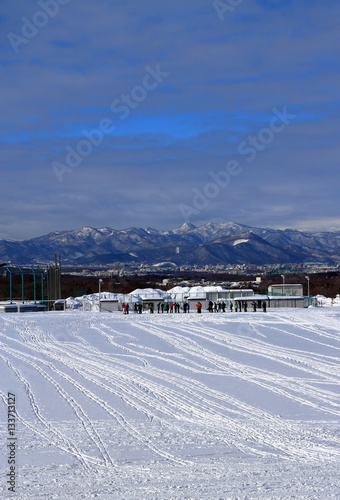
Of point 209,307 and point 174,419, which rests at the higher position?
point 209,307

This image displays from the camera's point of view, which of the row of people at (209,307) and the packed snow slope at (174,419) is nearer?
the packed snow slope at (174,419)

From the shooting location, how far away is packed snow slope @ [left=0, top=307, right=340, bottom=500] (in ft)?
25.0

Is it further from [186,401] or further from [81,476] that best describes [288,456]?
[186,401]

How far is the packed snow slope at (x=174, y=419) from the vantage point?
7617 mm

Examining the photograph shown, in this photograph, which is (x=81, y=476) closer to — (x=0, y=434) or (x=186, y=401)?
(x=0, y=434)

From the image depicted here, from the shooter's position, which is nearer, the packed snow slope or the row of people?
the packed snow slope

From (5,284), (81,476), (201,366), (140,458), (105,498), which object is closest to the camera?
(105,498)

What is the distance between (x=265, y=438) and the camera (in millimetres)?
9758

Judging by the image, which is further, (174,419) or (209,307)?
(209,307)

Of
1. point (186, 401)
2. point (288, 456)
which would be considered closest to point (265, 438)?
point (288, 456)

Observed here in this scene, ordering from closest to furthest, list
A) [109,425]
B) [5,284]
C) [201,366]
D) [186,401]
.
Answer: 1. [109,425]
2. [186,401]
3. [201,366]
4. [5,284]

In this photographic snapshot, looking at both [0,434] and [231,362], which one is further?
[231,362]

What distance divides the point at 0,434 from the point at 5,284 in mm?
64938

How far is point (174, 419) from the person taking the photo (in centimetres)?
1101
